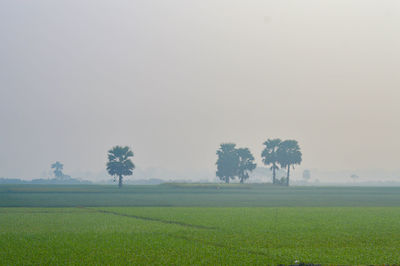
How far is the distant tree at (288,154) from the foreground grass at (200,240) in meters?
146

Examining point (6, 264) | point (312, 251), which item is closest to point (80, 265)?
point (6, 264)

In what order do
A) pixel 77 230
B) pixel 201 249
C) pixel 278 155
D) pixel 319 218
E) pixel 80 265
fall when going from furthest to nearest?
pixel 278 155 → pixel 319 218 → pixel 77 230 → pixel 201 249 → pixel 80 265

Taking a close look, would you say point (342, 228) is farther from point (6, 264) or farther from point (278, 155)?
point (278, 155)

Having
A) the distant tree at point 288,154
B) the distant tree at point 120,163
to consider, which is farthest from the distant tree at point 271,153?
the distant tree at point 120,163

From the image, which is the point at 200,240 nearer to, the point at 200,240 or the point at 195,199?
the point at 200,240

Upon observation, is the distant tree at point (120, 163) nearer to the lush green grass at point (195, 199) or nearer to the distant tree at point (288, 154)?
the lush green grass at point (195, 199)

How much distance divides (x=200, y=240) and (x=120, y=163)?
142 metres

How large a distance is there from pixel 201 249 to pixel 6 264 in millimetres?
12742

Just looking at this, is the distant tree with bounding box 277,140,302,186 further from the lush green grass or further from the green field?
the green field

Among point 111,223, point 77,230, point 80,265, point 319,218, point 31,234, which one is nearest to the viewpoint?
point 80,265

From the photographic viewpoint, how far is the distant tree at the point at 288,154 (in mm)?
193750

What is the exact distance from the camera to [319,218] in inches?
1914

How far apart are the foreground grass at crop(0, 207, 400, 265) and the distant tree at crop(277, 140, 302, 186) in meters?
146

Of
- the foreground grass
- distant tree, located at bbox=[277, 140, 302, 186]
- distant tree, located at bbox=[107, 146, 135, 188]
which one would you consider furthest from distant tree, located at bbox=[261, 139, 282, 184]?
the foreground grass
